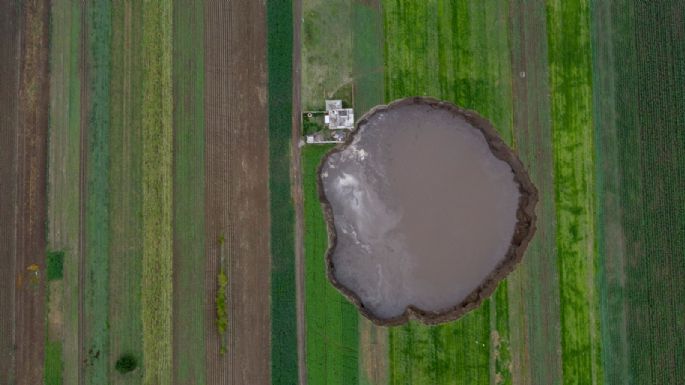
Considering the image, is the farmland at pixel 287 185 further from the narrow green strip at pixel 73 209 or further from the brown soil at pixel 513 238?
the brown soil at pixel 513 238

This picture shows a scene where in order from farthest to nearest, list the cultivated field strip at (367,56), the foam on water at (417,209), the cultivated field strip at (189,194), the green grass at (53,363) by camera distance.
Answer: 1. the cultivated field strip at (367,56)
2. the foam on water at (417,209)
3. the cultivated field strip at (189,194)
4. the green grass at (53,363)

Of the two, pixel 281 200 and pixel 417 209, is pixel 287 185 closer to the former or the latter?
pixel 281 200

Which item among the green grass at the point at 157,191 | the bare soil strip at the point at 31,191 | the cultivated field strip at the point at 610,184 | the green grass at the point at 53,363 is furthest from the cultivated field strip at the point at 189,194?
the cultivated field strip at the point at 610,184

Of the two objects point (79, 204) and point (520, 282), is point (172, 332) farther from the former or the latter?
point (520, 282)

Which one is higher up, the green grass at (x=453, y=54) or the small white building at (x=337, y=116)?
the green grass at (x=453, y=54)

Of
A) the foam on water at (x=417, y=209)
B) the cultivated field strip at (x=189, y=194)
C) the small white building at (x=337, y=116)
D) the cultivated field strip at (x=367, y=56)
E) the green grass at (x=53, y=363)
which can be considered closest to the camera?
the green grass at (x=53, y=363)

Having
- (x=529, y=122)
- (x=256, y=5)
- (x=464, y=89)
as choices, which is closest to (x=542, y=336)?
(x=529, y=122)
